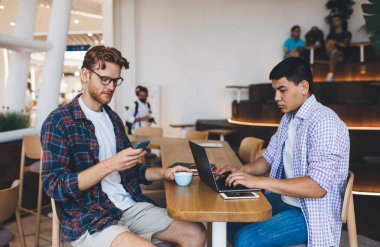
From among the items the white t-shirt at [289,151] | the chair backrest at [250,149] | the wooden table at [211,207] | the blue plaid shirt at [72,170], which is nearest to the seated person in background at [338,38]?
the chair backrest at [250,149]

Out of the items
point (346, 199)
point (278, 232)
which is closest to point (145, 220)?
point (278, 232)

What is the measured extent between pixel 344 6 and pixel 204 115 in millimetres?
3735

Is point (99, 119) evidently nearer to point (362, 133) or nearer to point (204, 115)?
point (362, 133)

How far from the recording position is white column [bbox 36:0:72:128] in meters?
4.74

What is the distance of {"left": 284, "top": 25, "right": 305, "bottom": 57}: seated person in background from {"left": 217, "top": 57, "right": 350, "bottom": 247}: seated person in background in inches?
239

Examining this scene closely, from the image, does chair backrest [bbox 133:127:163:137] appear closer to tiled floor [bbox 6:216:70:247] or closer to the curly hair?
tiled floor [bbox 6:216:70:247]

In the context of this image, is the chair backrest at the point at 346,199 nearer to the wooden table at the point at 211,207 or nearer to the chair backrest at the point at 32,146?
the wooden table at the point at 211,207

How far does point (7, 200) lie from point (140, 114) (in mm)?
4449

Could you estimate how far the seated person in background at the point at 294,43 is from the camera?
25.1ft

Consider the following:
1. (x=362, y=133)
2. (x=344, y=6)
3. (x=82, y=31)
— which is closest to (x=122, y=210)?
(x=362, y=133)

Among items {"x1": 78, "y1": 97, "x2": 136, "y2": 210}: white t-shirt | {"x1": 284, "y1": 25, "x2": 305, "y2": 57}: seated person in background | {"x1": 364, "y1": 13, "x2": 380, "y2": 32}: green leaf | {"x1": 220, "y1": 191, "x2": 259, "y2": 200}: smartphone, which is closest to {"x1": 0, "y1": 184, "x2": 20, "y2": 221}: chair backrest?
{"x1": 78, "y1": 97, "x2": 136, "y2": 210}: white t-shirt

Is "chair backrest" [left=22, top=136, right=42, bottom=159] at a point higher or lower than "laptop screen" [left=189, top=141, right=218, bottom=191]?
lower

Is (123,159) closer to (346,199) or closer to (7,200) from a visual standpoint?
(7,200)

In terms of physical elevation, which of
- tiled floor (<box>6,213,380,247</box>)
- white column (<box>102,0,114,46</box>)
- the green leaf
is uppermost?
white column (<box>102,0,114,46</box>)
